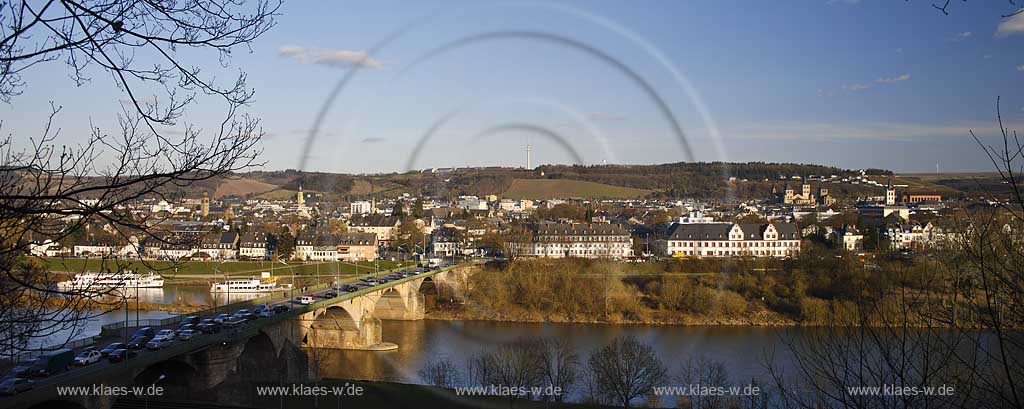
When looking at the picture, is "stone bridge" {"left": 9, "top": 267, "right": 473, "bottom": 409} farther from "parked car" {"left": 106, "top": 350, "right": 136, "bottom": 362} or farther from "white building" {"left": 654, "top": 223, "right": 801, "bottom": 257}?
"white building" {"left": 654, "top": 223, "right": 801, "bottom": 257}

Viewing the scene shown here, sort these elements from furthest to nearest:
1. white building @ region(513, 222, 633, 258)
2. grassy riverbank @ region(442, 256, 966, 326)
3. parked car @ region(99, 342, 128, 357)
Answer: white building @ region(513, 222, 633, 258) → grassy riverbank @ region(442, 256, 966, 326) → parked car @ region(99, 342, 128, 357)

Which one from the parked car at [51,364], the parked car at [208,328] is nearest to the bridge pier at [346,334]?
the parked car at [208,328]

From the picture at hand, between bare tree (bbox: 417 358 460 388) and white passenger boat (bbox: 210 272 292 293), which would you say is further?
white passenger boat (bbox: 210 272 292 293)

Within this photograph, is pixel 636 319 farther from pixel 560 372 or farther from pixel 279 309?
pixel 279 309

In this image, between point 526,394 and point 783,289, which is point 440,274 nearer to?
point 783,289

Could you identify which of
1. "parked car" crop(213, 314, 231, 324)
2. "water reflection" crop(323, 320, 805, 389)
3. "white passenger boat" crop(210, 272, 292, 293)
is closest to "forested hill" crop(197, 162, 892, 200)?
"white passenger boat" crop(210, 272, 292, 293)

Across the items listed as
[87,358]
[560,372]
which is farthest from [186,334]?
[560,372]

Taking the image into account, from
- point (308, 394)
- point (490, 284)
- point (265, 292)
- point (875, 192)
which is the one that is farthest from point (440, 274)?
point (875, 192)
